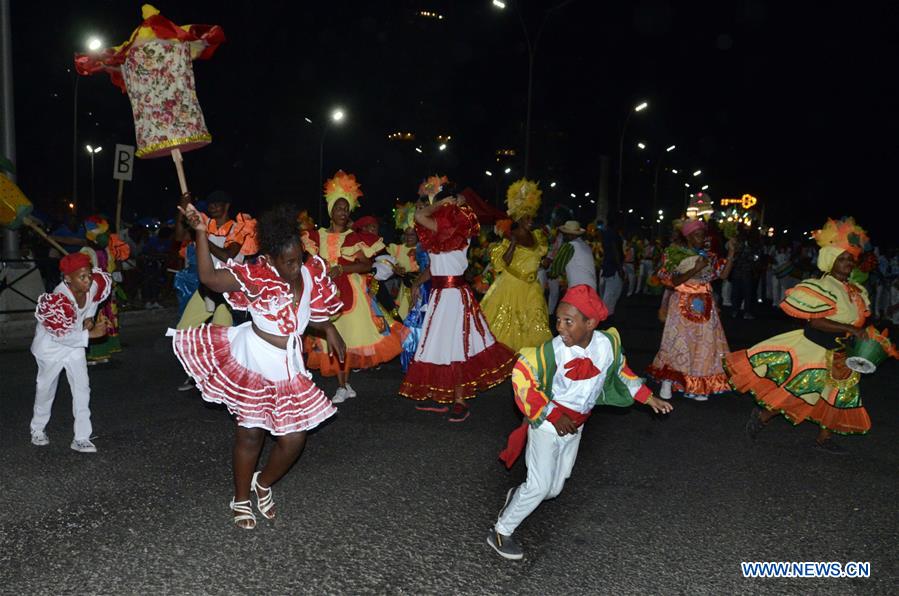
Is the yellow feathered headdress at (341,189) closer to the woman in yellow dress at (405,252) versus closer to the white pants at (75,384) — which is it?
the woman in yellow dress at (405,252)

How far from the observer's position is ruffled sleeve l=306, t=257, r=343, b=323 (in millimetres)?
Result: 4500

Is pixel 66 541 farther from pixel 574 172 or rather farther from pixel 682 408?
pixel 574 172

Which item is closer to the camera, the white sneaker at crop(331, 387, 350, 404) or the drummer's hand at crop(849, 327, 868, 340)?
the drummer's hand at crop(849, 327, 868, 340)

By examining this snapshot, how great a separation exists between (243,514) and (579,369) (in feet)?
6.79

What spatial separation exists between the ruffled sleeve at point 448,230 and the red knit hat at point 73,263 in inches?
109

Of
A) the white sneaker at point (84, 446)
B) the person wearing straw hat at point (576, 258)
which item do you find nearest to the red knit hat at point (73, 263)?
the white sneaker at point (84, 446)

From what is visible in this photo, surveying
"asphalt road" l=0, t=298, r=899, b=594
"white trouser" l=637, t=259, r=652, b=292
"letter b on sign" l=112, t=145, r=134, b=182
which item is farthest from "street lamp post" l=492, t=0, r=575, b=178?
"asphalt road" l=0, t=298, r=899, b=594

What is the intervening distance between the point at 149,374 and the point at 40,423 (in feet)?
9.72

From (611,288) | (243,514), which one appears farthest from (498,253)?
(243,514)

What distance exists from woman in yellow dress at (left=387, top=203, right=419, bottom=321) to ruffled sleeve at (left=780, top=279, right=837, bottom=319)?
5.35 metres

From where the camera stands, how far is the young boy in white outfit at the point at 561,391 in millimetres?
3834

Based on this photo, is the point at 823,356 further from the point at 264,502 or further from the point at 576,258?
the point at 576,258

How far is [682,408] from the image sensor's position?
7.58 m

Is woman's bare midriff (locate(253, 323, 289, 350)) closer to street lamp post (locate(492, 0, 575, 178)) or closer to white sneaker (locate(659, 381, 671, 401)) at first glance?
white sneaker (locate(659, 381, 671, 401))
